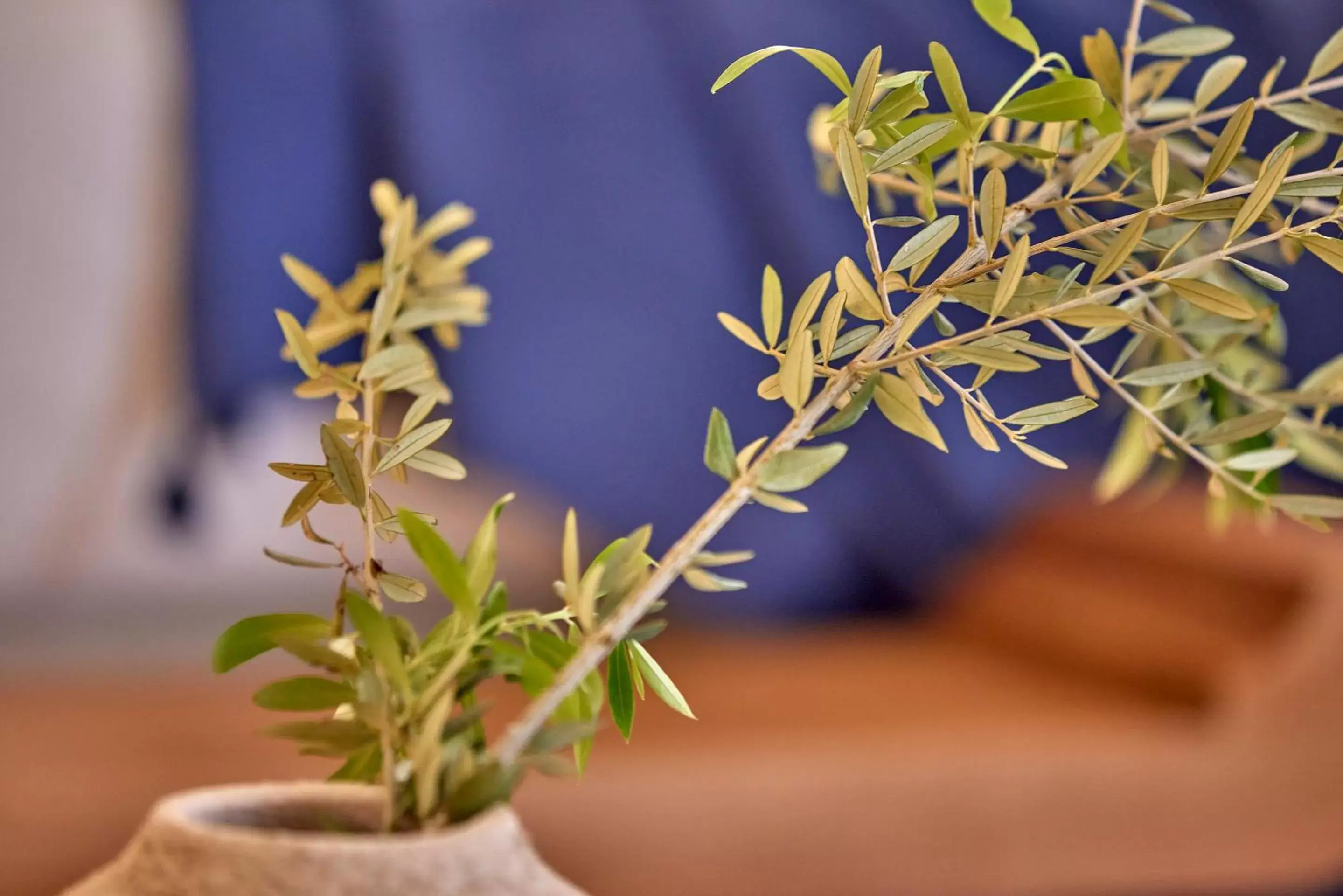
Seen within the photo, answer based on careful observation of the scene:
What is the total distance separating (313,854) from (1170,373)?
282 mm

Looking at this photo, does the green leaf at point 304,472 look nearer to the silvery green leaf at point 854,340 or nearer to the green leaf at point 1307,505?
the silvery green leaf at point 854,340

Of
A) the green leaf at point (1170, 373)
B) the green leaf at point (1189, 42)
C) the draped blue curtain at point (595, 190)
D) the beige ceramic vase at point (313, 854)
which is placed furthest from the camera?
the draped blue curtain at point (595, 190)

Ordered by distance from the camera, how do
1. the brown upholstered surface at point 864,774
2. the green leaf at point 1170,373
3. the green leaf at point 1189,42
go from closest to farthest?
the green leaf at point 1170,373
the green leaf at point 1189,42
the brown upholstered surface at point 864,774

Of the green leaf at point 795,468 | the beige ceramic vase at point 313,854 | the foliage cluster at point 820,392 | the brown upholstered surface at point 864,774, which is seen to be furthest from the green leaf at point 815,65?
the brown upholstered surface at point 864,774

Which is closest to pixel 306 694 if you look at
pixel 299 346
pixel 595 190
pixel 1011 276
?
pixel 299 346

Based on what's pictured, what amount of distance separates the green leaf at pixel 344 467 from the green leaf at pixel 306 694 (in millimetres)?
50

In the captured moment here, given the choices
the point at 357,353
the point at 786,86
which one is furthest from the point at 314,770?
the point at 786,86

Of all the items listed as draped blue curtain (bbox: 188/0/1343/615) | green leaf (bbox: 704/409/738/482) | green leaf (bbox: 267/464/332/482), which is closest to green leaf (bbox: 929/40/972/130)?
green leaf (bbox: 704/409/738/482)

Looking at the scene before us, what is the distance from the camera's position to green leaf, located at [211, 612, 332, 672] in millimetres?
292

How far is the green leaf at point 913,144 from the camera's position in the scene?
12.1 inches

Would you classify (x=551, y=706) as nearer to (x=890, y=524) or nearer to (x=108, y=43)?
(x=890, y=524)

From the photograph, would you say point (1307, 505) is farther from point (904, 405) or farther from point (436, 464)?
point (436, 464)

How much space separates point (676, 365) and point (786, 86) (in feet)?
1.35

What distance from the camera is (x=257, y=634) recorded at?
30 centimetres
